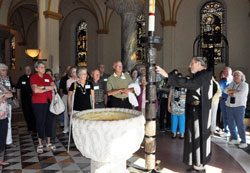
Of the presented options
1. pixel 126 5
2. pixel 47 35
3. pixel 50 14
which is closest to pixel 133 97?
pixel 126 5

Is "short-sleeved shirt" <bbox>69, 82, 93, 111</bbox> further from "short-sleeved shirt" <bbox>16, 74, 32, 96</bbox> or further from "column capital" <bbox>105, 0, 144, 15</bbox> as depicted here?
"column capital" <bbox>105, 0, 144, 15</bbox>

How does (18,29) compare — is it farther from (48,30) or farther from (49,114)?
(49,114)

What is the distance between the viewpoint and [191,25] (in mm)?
13969

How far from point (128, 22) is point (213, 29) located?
19.7ft

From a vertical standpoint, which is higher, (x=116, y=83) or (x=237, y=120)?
(x=116, y=83)

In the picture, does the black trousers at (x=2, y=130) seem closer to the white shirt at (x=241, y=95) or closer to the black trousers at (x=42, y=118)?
the black trousers at (x=42, y=118)

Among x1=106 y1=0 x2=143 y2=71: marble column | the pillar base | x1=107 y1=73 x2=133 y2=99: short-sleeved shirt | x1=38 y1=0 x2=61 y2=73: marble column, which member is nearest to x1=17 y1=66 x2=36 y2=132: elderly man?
x1=107 y1=73 x2=133 y2=99: short-sleeved shirt

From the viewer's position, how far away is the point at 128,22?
33.1 ft

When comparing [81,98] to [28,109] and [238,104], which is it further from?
[238,104]

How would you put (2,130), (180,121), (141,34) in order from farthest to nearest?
(141,34) → (180,121) → (2,130)

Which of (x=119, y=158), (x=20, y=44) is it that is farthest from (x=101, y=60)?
(x=119, y=158)

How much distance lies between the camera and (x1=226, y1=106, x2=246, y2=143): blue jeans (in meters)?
5.21

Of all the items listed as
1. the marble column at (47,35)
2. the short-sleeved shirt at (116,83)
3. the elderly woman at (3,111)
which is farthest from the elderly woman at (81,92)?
the marble column at (47,35)

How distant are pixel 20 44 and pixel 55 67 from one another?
1278cm
